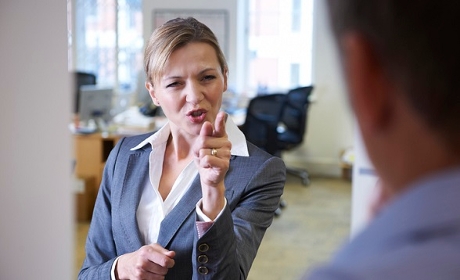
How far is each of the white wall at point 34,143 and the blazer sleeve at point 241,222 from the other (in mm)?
1196

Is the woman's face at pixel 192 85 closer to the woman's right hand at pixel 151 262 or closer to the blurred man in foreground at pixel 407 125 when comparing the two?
the woman's right hand at pixel 151 262

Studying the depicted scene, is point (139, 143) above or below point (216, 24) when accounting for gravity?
below

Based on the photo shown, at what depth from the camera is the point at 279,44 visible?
6.83 metres

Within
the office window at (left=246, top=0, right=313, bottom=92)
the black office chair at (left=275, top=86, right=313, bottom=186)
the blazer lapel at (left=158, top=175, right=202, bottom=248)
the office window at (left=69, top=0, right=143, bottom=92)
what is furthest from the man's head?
the office window at (left=69, top=0, right=143, bottom=92)

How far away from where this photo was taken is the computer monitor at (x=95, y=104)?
5.18 meters

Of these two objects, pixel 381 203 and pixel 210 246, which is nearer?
pixel 381 203

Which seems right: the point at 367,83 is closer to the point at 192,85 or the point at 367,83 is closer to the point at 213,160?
the point at 213,160

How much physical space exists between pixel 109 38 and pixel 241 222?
5963 mm

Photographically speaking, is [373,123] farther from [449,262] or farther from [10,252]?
[10,252]

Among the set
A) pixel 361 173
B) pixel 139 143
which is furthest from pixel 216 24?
pixel 139 143

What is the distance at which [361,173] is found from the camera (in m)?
2.89

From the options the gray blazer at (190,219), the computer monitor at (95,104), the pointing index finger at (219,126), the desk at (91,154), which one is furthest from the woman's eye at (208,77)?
the computer monitor at (95,104)

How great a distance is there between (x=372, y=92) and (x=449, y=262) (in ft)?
0.38

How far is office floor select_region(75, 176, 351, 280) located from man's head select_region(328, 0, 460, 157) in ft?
11.4
